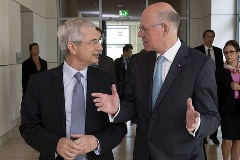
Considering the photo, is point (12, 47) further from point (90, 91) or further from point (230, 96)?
point (90, 91)

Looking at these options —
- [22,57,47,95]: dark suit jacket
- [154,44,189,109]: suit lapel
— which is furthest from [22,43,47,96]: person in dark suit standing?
[154,44,189,109]: suit lapel

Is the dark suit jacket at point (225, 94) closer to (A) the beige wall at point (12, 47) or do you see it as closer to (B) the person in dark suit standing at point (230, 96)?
(B) the person in dark suit standing at point (230, 96)

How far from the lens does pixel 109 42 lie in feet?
41.3

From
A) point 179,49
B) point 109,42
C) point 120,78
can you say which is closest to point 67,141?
point 179,49

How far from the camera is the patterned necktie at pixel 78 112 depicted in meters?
2.08

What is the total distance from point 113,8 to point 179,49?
10.6 metres

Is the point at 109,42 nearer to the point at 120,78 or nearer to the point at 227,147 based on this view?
the point at 120,78

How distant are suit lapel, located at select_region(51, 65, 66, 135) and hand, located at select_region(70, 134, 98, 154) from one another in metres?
0.15

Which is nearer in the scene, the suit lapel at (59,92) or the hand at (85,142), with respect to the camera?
the hand at (85,142)

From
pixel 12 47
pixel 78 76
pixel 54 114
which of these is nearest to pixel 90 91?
pixel 78 76

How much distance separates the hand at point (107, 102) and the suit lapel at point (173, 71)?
0.78 ft

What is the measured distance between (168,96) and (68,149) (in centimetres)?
63

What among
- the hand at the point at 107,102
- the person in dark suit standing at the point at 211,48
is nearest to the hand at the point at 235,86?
the person in dark suit standing at the point at 211,48

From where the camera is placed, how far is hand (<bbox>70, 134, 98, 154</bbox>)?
1930mm
